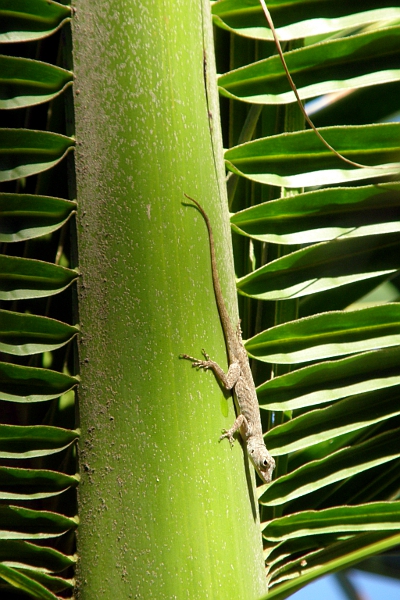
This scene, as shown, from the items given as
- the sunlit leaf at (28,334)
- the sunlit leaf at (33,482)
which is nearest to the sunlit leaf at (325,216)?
the sunlit leaf at (28,334)

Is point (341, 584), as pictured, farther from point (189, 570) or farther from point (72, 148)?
point (72, 148)

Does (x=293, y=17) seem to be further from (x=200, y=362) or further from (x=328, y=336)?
(x=200, y=362)

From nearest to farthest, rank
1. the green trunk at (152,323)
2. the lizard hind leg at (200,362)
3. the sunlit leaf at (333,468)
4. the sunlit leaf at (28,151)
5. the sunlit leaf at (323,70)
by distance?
the green trunk at (152,323) < the lizard hind leg at (200,362) < the sunlit leaf at (28,151) < the sunlit leaf at (333,468) < the sunlit leaf at (323,70)

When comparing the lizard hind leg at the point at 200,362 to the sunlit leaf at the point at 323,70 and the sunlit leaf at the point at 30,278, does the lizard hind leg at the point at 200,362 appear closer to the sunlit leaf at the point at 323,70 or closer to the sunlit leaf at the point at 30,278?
the sunlit leaf at the point at 30,278

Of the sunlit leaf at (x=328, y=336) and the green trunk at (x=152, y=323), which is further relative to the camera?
the sunlit leaf at (x=328, y=336)

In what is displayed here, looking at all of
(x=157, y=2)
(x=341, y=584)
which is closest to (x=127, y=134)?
(x=157, y=2)

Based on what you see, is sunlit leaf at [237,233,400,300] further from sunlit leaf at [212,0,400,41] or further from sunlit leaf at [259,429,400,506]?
sunlit leaf at [212,0,400,41]

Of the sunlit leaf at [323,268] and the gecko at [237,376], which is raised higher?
the sunlit leaf at [323,268]
